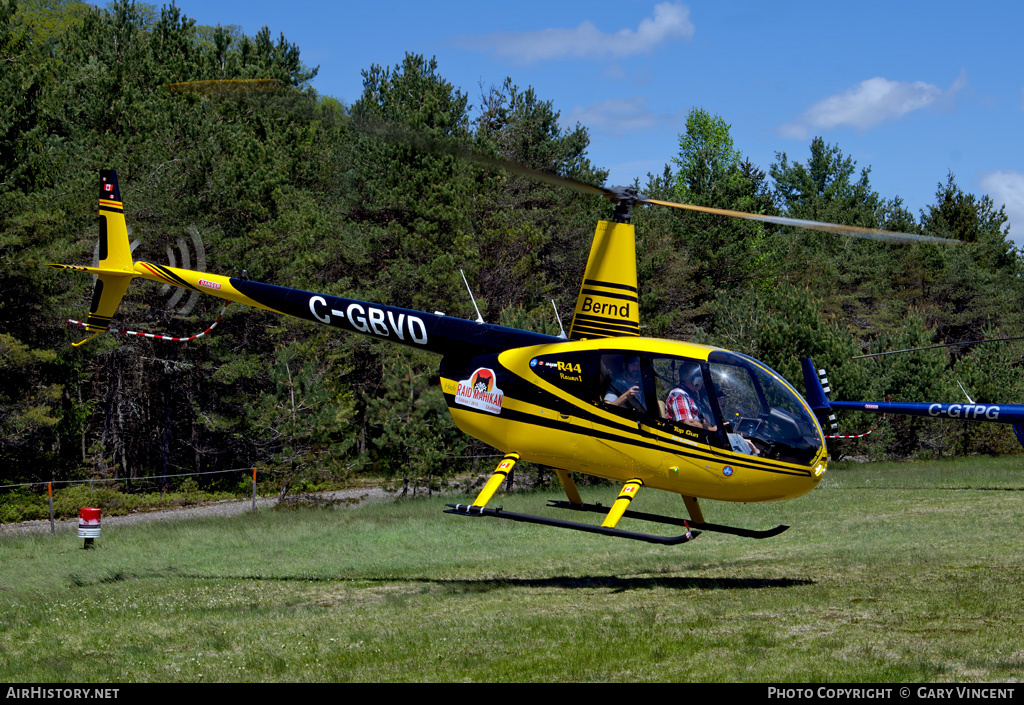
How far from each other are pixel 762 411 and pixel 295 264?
26.8m

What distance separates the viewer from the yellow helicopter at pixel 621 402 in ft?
37.3

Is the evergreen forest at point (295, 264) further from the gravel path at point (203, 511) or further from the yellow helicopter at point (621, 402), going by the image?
the yellow helicopter at point (621, 402)

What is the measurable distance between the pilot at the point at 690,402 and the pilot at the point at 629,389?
363 mm

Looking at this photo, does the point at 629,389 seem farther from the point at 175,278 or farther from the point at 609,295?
the point at 175,278

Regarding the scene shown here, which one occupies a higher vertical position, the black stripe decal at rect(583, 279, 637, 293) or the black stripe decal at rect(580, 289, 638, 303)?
the black stripe decal at rect(583, 279, 637, 293)

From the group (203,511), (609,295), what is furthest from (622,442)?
(203,511)

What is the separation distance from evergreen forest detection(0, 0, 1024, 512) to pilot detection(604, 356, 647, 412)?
1548 cm

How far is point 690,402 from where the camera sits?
457 inches

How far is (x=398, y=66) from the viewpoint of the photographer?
44.1 m

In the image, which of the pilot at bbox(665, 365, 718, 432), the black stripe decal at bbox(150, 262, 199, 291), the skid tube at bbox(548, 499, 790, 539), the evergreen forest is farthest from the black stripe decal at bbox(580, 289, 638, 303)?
the evergreen forest

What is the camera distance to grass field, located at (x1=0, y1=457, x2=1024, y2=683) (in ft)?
29.8

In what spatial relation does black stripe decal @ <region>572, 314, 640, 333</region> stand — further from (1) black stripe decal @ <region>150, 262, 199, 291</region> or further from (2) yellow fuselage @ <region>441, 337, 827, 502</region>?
(1) black stripe decal @ <region>150, 262, 199, 291</region>

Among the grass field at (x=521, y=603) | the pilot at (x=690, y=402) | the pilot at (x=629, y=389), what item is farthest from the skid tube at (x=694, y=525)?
the pilot at (x=629, y=389)
